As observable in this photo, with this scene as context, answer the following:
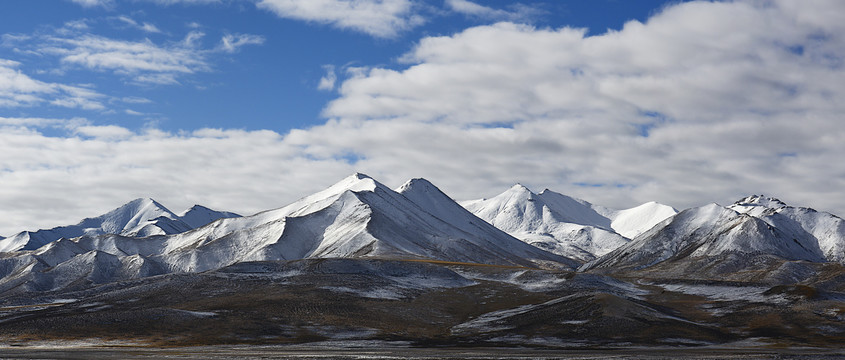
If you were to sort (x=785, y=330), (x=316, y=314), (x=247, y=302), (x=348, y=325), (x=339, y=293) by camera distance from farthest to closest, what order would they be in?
(x=339, y=293)
(x=247, y=302)
(x=316, y=314)
(x=348, y=325)
(x=785, y=330)

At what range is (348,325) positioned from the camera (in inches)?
5399

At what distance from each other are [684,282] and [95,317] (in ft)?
408

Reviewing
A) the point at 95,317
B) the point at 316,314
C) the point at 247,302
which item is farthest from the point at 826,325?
the point at 95,317

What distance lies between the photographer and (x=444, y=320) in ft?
491

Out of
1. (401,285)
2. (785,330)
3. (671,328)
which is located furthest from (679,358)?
(401,285)

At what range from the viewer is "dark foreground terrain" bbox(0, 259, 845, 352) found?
4313 inches

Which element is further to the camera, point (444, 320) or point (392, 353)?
point (444, 320)

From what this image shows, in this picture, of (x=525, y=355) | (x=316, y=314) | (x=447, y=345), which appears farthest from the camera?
(x=316, y=314)

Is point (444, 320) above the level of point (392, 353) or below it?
above

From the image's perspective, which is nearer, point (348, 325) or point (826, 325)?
point (826, 325)

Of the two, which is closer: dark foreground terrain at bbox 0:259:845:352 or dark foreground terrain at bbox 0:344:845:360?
dark foreground terrain at bbox 0:344:845:360

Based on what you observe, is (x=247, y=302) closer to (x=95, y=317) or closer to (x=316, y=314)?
(x=316, y=314)

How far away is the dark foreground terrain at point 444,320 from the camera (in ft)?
359

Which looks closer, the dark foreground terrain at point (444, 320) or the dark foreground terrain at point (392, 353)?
the dark foreground terrain at point (392, 353)
